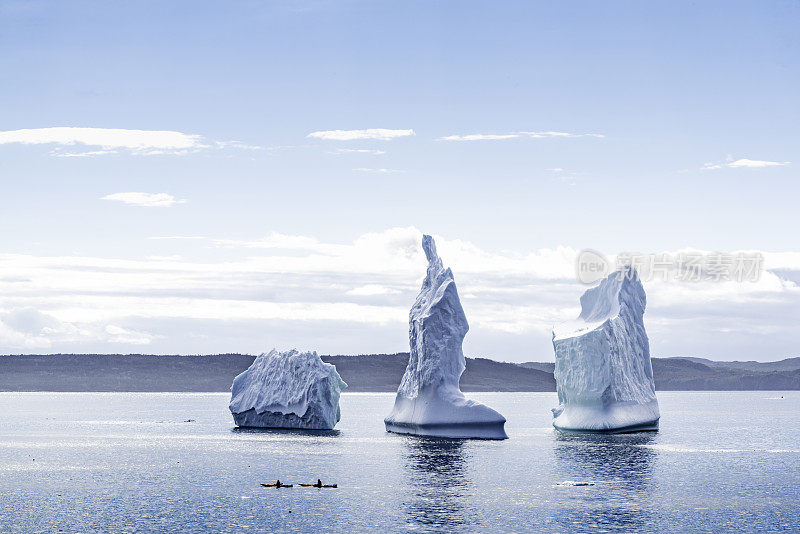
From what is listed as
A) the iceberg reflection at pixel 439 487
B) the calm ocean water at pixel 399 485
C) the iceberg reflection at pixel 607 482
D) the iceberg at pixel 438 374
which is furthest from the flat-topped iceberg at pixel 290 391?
the iceberg reflection at pixel 607 482

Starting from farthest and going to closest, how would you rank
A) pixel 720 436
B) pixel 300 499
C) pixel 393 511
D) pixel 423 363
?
pixel 720 436 < pixel 423 363 < pixel 300 499 < pixel 393 511

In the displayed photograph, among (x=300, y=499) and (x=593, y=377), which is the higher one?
(x=593, y=377)

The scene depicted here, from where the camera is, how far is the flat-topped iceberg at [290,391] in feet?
209

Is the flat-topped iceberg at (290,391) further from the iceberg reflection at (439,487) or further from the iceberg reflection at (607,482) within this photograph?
the iceberg reflection at (607,482)

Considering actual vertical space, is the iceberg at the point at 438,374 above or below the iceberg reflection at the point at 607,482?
above

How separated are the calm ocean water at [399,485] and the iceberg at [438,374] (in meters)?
1.29

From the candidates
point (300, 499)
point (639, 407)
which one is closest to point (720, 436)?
point (639, 407)

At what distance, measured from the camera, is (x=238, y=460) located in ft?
165

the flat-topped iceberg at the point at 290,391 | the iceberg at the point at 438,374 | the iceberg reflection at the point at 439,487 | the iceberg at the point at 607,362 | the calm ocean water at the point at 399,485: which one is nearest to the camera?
the iceberg reflection at the point at 439,487

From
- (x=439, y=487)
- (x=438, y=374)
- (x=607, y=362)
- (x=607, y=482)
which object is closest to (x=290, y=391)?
(x=438, y=374)

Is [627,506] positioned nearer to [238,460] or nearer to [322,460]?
[322,460]

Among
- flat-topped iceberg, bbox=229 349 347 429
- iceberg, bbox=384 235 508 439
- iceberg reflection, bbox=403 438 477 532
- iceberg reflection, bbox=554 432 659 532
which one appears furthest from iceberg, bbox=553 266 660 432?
flat-topped iceberg, bbox=229 349 347 429

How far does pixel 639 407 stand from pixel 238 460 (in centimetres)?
2573

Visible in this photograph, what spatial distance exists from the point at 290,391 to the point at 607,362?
2142cm
